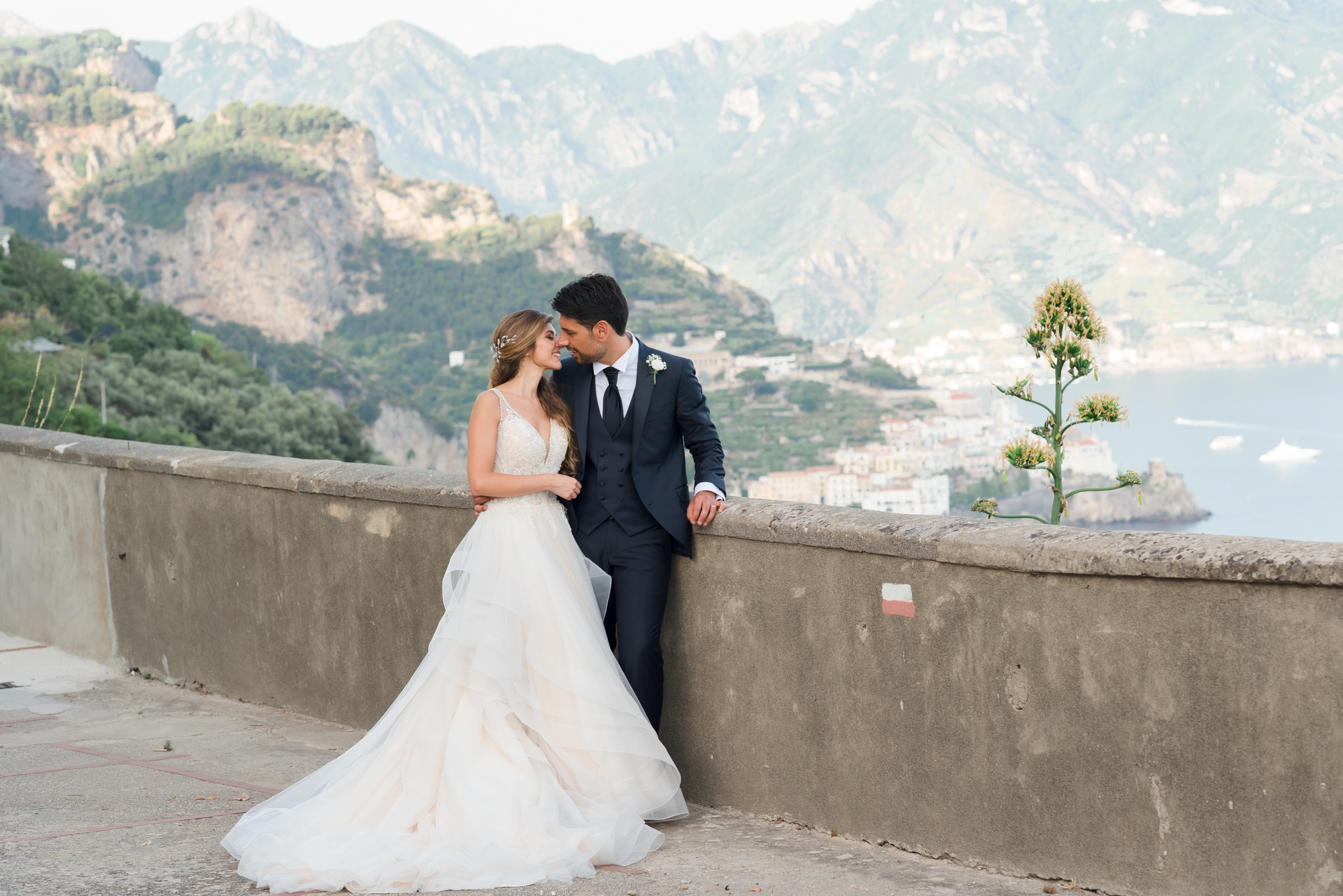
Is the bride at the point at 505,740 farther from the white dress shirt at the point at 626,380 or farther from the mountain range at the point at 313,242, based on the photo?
the mountain range at the point at 313,242

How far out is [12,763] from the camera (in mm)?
4070

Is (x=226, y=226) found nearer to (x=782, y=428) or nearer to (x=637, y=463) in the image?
(x=782, y=428)

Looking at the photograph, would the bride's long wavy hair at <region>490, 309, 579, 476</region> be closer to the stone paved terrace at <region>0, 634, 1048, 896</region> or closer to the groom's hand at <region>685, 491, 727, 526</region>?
the groom's hand at <region>685, 491, 727, 526</region>

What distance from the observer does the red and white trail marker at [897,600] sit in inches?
119

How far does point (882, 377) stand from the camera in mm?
115625

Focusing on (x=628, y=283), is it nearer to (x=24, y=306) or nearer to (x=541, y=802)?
(x=24, y=306)

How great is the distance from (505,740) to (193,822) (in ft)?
3.20

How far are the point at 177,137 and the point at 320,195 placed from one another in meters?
15.4

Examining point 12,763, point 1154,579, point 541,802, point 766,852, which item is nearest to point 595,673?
point 541,802

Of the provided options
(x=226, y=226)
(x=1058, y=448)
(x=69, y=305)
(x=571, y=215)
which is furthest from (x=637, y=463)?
(x=571, y=215)

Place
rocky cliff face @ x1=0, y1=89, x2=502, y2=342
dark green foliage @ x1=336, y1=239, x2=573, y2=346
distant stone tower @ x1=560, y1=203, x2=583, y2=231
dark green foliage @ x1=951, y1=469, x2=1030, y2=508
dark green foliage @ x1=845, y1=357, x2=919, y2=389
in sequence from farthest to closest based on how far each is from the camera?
distant stone tower @ x1=560, y1=203, x2=583, y2=231
dark green foliage @ x1=336, y1=239, x2=573, y2=346
dark green foliage @ x1=845, y1=357, x2=919, y2=389
rocky cliff face @ x1=0, y1=89, x2=502, y2=342
dark green foliage @ x1=951, y1=469, x2=1030, y2=508

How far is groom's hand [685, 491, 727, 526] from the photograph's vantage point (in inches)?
134

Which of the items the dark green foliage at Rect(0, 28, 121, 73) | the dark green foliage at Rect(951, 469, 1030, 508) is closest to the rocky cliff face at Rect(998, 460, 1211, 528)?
the dark green foliage at Rect(951, 469, 1030, 508)

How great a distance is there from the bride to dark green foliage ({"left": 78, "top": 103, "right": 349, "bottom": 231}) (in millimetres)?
124047
